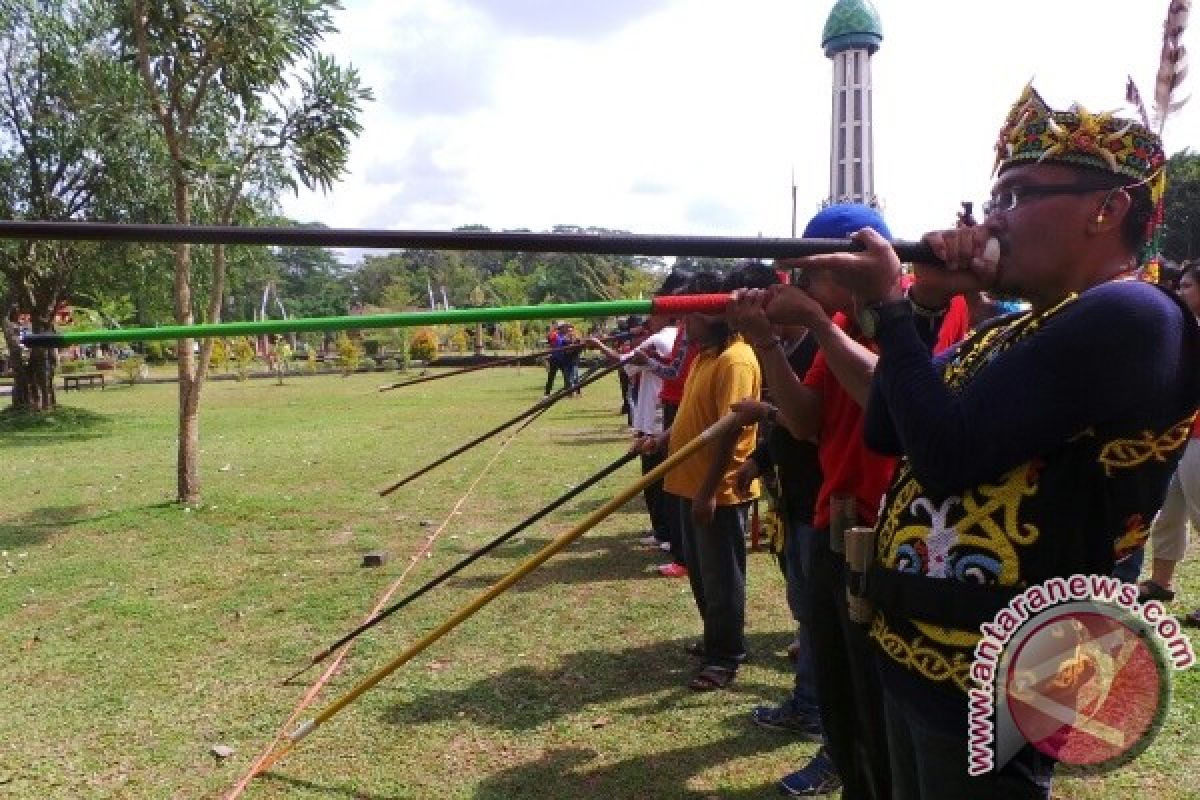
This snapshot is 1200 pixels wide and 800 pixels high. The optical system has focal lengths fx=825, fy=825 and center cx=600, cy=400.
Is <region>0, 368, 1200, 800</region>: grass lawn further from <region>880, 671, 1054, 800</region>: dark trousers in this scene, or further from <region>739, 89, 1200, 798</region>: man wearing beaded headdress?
<region>739, 89, 1200, 798</region>: man wearing beaded headdress

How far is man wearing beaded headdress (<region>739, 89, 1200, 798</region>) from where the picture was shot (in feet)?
4.86

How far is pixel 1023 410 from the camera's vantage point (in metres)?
1.48

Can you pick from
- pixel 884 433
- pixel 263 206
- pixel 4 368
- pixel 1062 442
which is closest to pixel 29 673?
pixel 884 433

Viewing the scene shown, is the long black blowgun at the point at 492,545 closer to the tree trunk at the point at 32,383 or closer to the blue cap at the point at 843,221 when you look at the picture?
the blue cap at the point at 843,221

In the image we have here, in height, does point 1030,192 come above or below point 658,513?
above

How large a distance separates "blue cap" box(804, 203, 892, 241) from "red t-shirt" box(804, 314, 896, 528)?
1.35ft

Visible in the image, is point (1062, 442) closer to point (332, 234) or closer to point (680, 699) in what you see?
point (332, 234)

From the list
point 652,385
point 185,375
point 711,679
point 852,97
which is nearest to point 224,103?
point 185,375

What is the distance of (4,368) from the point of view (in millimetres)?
32125

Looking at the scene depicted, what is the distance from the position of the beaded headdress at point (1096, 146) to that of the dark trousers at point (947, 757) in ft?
3.53

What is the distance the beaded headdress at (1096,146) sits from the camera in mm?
1645

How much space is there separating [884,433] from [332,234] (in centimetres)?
A: 134

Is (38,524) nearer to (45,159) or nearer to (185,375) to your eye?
(185,375)

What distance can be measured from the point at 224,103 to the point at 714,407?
7.43m
